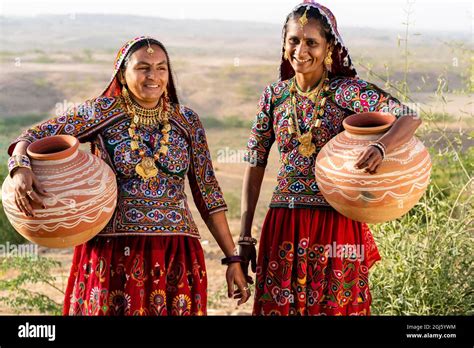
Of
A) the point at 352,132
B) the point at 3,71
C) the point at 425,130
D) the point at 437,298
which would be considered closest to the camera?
the point at 352,132

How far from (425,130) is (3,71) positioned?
21.9 m

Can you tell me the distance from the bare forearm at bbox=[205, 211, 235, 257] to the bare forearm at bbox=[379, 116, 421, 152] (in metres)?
0.89

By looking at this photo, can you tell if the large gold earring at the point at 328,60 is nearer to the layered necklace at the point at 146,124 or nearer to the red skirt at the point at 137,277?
the layered necklace at the point at 146,124

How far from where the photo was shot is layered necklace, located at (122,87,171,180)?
168 inches

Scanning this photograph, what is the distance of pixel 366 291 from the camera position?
15.0 ft

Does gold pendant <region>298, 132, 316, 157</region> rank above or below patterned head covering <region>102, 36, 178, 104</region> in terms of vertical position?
below

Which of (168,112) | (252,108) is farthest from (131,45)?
(252,108)

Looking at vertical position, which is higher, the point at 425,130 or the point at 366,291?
the point at 425,130

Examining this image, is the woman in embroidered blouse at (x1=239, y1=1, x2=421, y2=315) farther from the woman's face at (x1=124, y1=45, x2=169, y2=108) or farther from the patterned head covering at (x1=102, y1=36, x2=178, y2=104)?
the woman's face at (x1=124, y1=45, x2=169, y2=108)

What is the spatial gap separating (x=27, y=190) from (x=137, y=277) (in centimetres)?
65

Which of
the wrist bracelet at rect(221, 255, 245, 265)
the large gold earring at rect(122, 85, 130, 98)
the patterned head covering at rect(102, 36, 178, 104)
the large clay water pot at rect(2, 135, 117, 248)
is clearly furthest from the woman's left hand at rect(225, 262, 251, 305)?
the large gold earring at rect(122, 85, 130, 98)

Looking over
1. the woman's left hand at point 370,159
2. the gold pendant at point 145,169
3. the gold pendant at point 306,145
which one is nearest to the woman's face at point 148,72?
the gold pendant at point 145,169

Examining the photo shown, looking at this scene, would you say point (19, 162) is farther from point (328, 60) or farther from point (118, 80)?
point (328, 60)
